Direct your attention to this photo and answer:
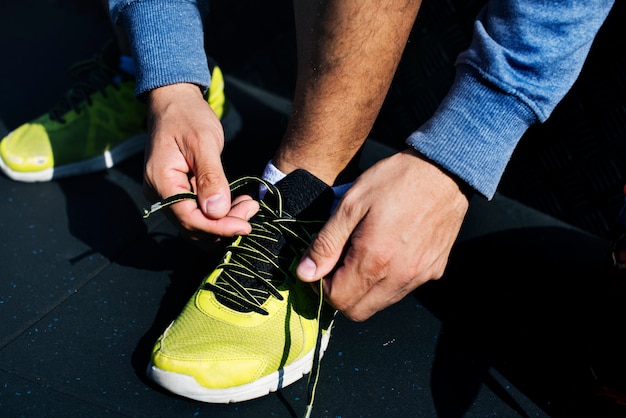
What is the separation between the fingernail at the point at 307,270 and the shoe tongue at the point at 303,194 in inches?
4.8

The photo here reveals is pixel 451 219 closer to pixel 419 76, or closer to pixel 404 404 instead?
pixel 404 404

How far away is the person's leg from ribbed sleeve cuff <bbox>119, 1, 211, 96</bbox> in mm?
173

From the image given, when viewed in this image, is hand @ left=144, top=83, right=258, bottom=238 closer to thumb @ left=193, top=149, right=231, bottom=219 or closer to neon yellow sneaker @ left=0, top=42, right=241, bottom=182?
thumb @ left=193, top=149, right=231, bottom=219

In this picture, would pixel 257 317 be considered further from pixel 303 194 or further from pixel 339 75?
pixel 339 75

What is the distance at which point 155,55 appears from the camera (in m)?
0.92

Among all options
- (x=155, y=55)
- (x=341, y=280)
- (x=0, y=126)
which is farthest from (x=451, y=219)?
(x=0, y=126)

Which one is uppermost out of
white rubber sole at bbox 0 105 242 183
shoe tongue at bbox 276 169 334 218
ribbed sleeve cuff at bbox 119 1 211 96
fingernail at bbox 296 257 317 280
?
ribbed sleeve cuff at bbox 119 1 211 96

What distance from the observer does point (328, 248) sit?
0.75 metres

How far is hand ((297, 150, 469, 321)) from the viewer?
72 cm

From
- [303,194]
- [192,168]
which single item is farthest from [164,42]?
[303,194]

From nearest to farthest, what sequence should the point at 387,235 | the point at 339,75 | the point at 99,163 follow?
1. the point at 387,235
2. the point at 339,75
3. the point at 99,163

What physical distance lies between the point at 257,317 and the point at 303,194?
7.4 inches

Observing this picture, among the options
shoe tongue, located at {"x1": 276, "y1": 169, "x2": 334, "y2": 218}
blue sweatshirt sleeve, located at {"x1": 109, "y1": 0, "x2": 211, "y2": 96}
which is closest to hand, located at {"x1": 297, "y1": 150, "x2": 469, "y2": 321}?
shoe tongue, located at {"x1": 276, "y1": 169, "x2": 334, "y2": 218}

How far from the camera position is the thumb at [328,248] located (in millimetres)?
748
